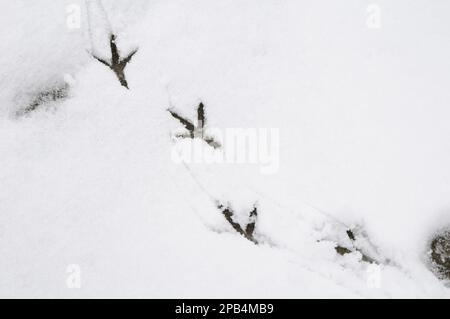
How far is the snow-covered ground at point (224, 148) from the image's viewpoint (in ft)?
4.12

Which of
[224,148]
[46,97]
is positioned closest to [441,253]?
[224,148]

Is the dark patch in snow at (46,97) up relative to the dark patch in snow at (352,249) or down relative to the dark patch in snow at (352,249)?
up

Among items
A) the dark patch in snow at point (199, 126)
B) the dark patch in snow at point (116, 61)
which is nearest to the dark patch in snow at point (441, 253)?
the dark patch in snow at point (199, 126)

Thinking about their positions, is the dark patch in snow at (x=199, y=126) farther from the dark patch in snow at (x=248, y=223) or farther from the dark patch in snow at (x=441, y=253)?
the dark patch in snow at (x=441, y=253)

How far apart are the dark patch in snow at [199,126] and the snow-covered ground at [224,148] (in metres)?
0.02

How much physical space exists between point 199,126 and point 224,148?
116 mm

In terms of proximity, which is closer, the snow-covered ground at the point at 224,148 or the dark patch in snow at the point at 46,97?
the snow-covered ground at the point at 224,148

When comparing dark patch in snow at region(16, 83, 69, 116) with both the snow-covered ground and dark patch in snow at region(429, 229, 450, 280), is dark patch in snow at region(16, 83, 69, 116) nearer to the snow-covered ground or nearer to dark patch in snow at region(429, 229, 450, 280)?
the snow-covered ground

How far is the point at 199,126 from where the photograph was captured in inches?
53.0

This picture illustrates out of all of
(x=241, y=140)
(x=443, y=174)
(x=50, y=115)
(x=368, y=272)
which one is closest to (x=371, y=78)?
(x=443, y=174)

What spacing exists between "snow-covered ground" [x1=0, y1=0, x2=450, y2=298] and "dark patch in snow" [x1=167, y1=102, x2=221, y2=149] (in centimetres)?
2

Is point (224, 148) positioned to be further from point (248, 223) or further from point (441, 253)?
point (441, 253)

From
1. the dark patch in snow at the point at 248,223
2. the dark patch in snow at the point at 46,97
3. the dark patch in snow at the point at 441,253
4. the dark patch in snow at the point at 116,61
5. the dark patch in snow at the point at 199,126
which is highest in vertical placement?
the dark patch in snow at the point at 116,61
